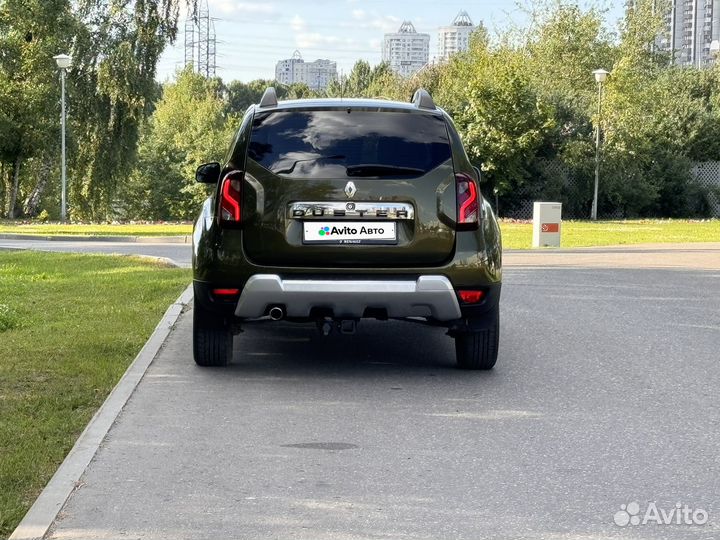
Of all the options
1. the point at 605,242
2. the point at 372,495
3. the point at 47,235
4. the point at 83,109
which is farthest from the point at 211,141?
the point at 372,495

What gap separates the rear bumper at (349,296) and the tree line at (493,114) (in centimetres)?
3451

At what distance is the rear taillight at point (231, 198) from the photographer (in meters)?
7.78

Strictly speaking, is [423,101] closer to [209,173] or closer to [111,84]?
[209,173]

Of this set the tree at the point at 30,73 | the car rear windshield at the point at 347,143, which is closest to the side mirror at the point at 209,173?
the car rear windshield at the point at 347,143

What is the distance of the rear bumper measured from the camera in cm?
759

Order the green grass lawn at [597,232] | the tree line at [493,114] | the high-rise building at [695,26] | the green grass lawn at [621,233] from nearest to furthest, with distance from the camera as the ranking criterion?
the green grass lawn at [621,233], the green grass lawn at [597,232], the tree line at [493,114], the high-rise building at [695,26]

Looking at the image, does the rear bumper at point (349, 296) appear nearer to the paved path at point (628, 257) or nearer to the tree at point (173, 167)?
the paved path at point (628, 257)

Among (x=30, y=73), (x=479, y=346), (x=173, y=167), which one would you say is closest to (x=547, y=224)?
(x=479, y=346)

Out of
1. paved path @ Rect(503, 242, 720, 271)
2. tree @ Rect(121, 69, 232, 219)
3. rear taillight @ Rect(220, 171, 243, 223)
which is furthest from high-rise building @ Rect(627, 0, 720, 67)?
rear taillight @ Rect(220, 171, 243, 223)

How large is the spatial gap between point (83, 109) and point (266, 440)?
39.9 meters

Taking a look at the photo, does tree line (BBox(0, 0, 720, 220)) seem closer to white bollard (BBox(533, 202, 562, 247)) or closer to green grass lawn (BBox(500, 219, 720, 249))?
green grass lawn (BBox(500, 219, 720, 249))

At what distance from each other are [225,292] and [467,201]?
66.6 inches

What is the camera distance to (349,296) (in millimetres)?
7582

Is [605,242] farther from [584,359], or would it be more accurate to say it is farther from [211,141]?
[211,141]
